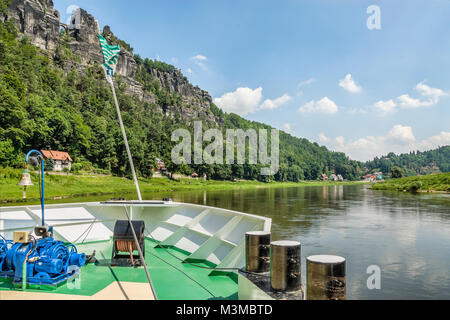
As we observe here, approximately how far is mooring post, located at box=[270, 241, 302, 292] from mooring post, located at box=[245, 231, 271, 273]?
0.68m

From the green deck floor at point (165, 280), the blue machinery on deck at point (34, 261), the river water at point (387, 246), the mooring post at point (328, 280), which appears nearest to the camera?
the mooring post at point (328, 280)

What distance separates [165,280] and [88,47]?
14741cm

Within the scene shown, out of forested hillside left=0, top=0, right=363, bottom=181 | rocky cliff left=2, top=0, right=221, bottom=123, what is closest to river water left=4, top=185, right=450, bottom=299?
forested hillside left=0, top=0, right=363, bottom=181

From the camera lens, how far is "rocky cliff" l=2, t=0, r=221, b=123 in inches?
4099

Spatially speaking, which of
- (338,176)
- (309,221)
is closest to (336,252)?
(309,221)

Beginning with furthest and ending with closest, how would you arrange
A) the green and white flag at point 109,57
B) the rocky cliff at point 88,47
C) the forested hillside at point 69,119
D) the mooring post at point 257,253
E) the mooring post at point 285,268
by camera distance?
1. the rocky cliff at point 88,47
2. the forested hillside at point 69,119
3. the green and white flag at point 109,57
4. the mooring post at point 257,253
5. the mooring post at point 285,268

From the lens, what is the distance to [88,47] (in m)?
132

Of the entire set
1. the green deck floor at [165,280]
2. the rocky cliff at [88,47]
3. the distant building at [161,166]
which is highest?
the rocky cliff at [88,47]

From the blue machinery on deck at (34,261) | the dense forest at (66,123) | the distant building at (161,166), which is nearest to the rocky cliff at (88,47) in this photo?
the dense forest at (66,123)

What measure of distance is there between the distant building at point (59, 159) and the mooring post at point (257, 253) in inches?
2079

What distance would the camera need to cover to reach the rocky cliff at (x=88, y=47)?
10412 centimetres

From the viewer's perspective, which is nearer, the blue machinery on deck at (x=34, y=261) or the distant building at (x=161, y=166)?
the blue machinery on deck at (x=34, y=261)

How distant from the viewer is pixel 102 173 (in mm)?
56844

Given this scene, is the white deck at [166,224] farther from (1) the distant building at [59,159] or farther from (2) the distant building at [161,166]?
(2) the distant building at [161,166]
